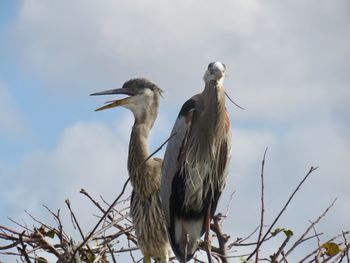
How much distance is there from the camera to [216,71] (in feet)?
13.3

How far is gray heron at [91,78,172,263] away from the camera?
189 inches

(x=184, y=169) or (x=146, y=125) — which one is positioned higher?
(x=146, y=125)

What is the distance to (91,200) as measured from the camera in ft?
13.3

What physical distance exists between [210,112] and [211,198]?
→ 1.72 feet

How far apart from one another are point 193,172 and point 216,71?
65 centimetres

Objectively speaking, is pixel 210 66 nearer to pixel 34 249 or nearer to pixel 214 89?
pixel 214 89

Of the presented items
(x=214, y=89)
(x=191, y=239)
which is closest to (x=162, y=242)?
(x=191, y=239)

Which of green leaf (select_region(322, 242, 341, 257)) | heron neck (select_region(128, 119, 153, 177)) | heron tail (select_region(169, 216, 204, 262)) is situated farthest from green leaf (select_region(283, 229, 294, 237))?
heron neck (select_region(128, 119, 153, 177))

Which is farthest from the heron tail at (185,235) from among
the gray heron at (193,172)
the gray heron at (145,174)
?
the gray heron at (145,174)

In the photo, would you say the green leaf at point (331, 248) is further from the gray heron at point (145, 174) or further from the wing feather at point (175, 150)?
the gray heron at point (145, 174)

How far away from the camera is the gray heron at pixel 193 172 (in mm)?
4289

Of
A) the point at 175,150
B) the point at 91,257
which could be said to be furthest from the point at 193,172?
the point at 91,257

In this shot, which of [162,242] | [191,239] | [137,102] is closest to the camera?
[191,239]

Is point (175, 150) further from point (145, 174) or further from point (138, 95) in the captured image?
Answer: point (138, 95)
